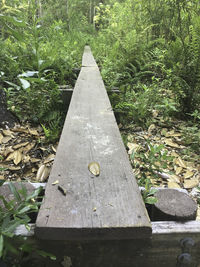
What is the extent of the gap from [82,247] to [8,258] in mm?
335

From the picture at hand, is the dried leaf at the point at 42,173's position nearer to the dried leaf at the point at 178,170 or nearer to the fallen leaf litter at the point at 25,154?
the fallen leaf litter at the point at 25,154

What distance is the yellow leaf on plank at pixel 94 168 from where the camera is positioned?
1293 millimetres

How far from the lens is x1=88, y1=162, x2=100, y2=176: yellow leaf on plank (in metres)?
1.29

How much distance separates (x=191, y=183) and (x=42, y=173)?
1.42 m

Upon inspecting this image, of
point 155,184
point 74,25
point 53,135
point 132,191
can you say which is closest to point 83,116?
point 53,135

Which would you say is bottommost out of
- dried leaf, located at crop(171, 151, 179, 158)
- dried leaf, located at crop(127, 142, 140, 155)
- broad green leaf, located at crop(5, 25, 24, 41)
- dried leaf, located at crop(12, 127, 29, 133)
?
dried leaf, located at crop(171, 151, 179, 158)

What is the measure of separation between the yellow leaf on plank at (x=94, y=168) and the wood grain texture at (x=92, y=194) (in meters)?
0.02

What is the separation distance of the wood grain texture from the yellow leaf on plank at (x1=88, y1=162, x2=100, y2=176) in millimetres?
22

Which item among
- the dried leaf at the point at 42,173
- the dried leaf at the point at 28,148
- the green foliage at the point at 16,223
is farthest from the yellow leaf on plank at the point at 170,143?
the green foliage at the point at 16,223

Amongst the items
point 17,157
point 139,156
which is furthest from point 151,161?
point 17,157

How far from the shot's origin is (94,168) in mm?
1323

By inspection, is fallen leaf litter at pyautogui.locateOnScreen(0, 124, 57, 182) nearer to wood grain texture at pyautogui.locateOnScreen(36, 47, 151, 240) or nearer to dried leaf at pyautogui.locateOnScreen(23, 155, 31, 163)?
dried leaf at pyautogui.locateOnScreen(23, 155, 31, 163)

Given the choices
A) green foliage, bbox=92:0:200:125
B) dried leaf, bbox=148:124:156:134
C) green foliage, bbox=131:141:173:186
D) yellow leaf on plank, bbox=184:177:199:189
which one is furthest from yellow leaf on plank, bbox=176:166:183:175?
green foliage, bbox=92:0:200:125

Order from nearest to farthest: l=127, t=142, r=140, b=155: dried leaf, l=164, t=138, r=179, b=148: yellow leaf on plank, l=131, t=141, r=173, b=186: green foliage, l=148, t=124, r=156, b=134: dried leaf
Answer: l=131, t=141, r=173, b=186: green foliage < l=127, t=142, r=140, b=155: dried leaf < l=164, t=138, r=179, b=148: yellow leaf on plank < l=148, t=124, r=156, b=134: dried leaf
